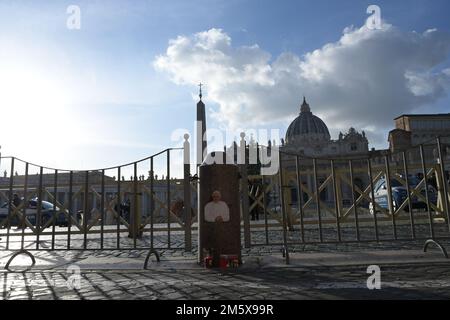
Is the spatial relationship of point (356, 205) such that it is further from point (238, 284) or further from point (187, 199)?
point (238, 284)

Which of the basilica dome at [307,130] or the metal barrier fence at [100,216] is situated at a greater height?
the basilica dome at [307,130]

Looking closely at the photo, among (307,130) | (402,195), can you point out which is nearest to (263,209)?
(402,195)

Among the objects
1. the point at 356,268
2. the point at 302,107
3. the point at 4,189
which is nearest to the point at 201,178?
the point at 356,268

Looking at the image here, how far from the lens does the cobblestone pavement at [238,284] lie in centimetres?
333

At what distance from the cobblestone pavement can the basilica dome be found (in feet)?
345

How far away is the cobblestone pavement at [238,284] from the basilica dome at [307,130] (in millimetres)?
105061

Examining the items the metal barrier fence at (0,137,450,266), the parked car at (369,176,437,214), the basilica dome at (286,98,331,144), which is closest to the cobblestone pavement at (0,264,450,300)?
the metal barrier fence at (0,137,450,266)

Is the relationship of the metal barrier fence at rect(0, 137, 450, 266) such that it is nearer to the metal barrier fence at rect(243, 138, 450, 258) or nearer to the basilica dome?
the metal barrier fence at rect(243, 138, 450, 258)

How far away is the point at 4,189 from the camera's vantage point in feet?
37.6

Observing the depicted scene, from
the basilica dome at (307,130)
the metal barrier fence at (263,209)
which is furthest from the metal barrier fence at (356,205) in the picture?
the basilica dome at (307,130)

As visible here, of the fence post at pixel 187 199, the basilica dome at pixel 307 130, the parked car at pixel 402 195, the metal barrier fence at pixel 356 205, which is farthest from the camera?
the basilica dome at pixel 307 130

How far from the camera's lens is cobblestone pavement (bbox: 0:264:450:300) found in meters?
3.33

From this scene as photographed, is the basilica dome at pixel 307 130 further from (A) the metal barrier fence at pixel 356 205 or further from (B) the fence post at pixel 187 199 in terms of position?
(B) the fence post at pixel 187 199

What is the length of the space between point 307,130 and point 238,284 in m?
117
